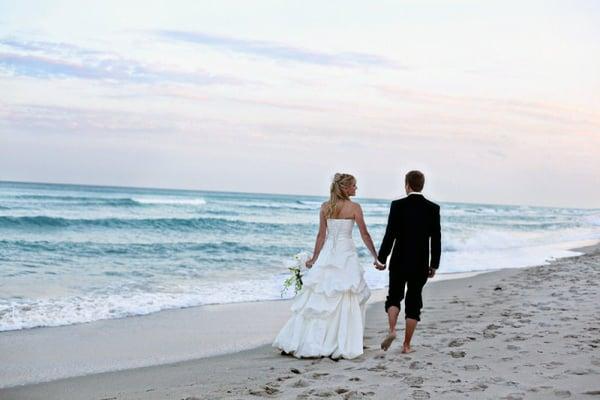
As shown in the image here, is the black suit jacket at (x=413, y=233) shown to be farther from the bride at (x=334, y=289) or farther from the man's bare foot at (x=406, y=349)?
the man's bare foot at (x=406, y=349)

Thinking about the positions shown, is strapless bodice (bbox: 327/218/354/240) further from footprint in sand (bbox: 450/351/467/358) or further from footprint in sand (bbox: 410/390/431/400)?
footprint in sand (bbox: 410/390/431/400)

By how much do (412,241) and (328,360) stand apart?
1.44m

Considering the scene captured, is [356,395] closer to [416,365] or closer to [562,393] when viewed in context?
[416,365]

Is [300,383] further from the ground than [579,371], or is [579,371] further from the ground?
[579,371]

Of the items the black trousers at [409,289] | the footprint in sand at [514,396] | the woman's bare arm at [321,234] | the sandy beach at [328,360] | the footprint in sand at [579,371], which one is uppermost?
the woman's bare arm at [321,234]

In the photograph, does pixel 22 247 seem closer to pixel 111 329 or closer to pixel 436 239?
pixel 111 329

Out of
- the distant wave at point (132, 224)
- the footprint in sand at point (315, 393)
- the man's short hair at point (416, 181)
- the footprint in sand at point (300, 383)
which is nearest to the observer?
the footprint in sand at point (315, 393)

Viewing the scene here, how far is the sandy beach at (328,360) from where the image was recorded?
5.10 meters

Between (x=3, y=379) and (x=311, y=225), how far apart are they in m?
29.2

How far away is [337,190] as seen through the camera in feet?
21.8

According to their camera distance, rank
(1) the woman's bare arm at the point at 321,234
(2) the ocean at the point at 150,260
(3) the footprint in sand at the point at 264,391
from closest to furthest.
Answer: (3) the footprint in sand at the point at 264,391 < (1) the woman's bare arm at the point at 321,234 < (2) the ocean at the point at 150,260

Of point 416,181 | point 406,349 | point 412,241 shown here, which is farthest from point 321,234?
point 406,349

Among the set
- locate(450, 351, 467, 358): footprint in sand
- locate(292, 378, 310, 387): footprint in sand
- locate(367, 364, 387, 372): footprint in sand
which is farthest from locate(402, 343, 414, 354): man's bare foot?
locate(292, 378, 310, 387): footprint in sand

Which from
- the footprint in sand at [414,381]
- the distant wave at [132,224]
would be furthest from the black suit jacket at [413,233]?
the distant wave at [132,224]
